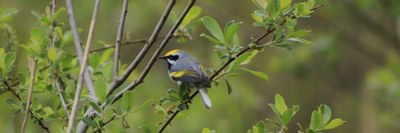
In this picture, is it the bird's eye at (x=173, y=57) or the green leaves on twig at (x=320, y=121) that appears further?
the bird's eye at (x=173, y=57)

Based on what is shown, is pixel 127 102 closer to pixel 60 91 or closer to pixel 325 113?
pixel 60 91

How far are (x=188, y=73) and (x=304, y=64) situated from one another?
5.04 m

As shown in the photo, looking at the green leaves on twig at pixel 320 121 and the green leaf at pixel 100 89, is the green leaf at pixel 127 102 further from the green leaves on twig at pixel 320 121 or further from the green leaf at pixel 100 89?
the green leaves on twig at pixel 320 121

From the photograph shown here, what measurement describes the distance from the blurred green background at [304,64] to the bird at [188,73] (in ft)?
9.78

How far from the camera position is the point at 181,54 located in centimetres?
317

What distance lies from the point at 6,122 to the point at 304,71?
3406 mm

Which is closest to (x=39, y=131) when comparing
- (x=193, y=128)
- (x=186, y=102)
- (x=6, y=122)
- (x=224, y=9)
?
(x=6, y=122)

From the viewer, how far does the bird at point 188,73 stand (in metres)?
2.78

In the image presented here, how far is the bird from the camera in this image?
2.78 m

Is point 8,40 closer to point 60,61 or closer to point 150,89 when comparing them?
point 60,61

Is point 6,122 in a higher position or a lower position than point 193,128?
higher

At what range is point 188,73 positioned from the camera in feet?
9.58

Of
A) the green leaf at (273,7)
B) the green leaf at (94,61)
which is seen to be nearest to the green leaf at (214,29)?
the green leaf at (273,7)

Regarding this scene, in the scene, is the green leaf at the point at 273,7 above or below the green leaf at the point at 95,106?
above
